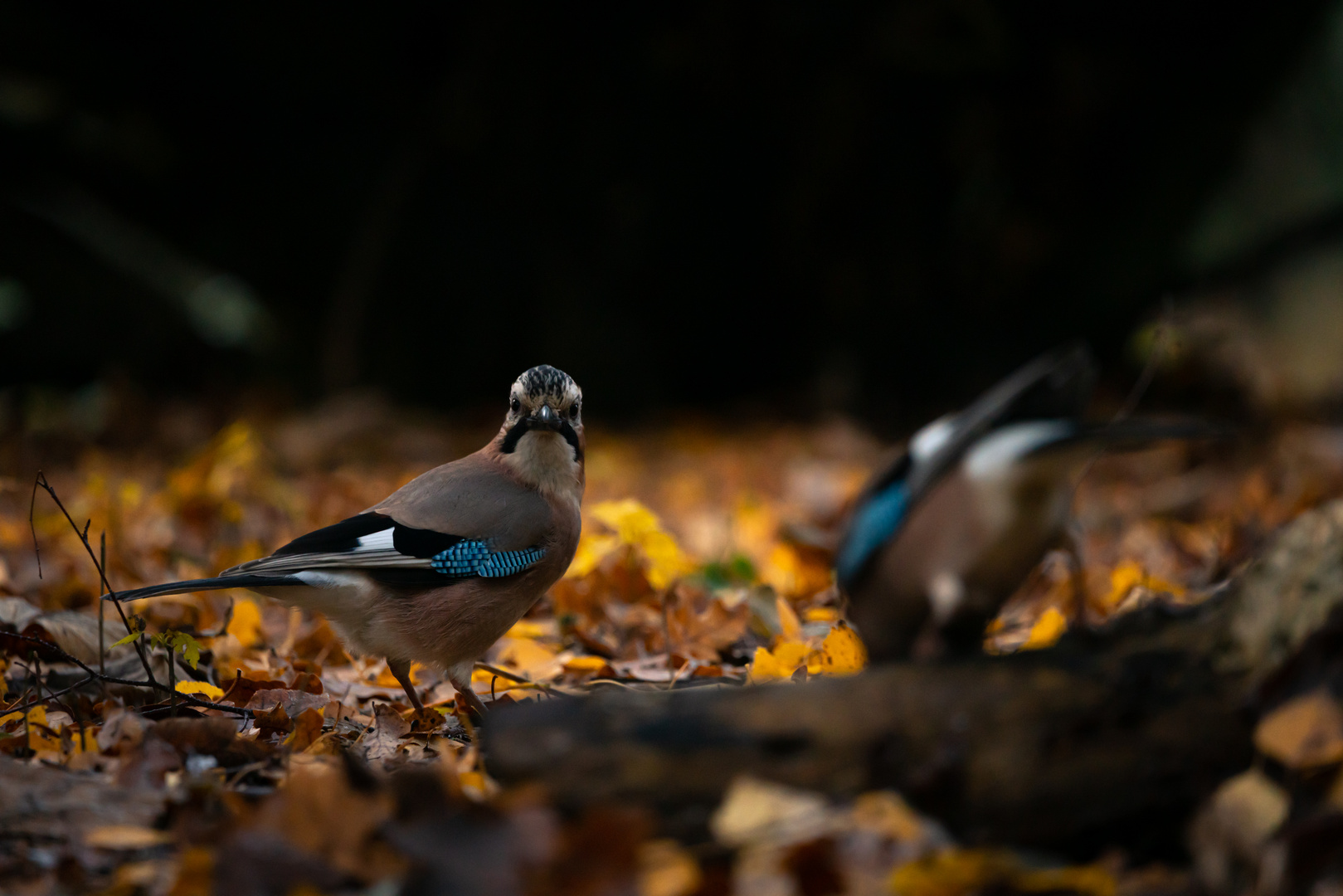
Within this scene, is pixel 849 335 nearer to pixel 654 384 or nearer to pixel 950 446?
pixel 654 384

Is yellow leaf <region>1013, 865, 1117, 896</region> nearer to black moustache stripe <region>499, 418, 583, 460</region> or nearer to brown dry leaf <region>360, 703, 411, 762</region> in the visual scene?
brown dry leaf <region>360, 703, 411, 762</region>

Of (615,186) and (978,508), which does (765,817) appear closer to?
(978,508)

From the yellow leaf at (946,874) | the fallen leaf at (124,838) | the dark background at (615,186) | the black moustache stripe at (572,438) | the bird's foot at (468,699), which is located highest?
the dark background at (615,186)

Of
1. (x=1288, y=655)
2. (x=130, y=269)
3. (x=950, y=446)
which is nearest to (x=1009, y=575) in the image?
(x=950, y=446)

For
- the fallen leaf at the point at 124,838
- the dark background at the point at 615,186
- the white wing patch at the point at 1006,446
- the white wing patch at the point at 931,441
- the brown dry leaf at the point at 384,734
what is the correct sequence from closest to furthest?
the fallen leaf at the point at 124,838
the white wing patch at the point at 1006,446
the white wing patch at the point at 931,441
the brown dry leaf at the point at 384,734
the dark background at the point at 615,186

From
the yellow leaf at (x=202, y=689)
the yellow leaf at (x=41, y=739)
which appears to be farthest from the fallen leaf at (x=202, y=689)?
the yellow leaf at (x=41, y=739)

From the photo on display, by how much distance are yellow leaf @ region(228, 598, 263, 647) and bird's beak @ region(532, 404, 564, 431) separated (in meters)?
1.00

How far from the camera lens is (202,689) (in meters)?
2.72

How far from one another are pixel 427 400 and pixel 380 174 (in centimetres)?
226

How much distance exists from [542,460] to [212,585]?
3.41ft

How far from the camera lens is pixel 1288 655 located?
1861 mm

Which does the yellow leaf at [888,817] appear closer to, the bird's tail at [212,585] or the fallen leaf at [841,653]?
the fallen leaf at [841,653]

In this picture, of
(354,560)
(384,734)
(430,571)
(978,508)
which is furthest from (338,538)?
(978,508)

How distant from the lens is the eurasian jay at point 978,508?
2.02 meters
